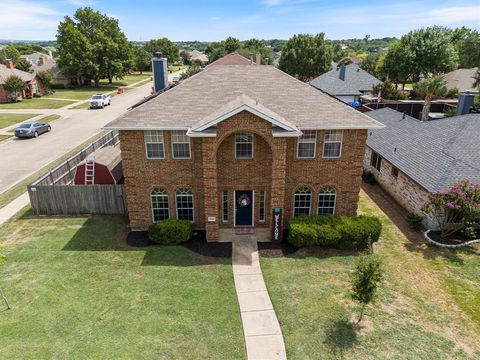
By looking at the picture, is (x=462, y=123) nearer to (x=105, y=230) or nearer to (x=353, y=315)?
(x=353, y=315)

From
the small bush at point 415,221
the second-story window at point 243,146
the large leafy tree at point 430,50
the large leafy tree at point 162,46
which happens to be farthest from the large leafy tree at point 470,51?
the large leafy tree at point 162,46

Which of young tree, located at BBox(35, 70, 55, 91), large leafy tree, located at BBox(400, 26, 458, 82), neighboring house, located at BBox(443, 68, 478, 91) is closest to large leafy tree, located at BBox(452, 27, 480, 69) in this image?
neighboring house, located at BBox(443, 68, 478, 91)

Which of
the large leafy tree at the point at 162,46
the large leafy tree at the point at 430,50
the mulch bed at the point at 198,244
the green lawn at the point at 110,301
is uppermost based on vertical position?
the large leafy tree at the point at 162,46

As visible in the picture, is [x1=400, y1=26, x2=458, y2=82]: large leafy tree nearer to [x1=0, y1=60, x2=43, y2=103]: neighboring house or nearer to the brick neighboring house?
the brick neighboring house

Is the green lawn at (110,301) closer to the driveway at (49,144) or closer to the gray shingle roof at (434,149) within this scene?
the driveway at (49,144)

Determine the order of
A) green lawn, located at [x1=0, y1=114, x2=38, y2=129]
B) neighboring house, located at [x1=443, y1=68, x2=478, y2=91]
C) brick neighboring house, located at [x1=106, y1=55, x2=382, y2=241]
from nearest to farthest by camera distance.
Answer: brick neighboring house, located at [x1=106, y1=55, x2=382, y2=241]
green lawn, located at [x1=0, y1=114, x2=38, y2=129]
neighboring house, located at [x1=443, y1=68, x2=478, y2=91]

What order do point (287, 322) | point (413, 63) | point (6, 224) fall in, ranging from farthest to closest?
point (413, 63)
point (6, 224)
point (287, 322)

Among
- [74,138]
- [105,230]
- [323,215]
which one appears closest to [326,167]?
[323,215]
